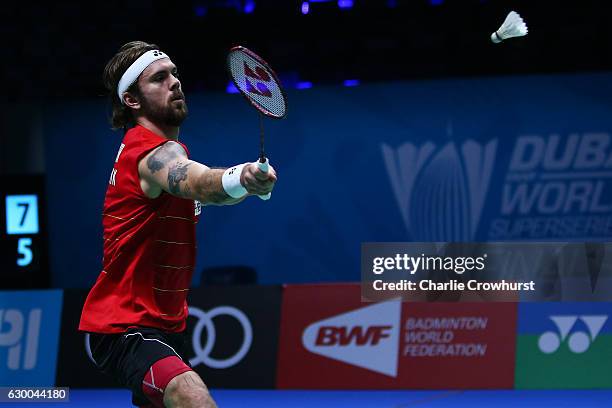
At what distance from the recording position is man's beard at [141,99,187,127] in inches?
128

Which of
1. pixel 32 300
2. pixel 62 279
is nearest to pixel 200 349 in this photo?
pixel 32 300

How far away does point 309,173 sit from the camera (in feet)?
33.6

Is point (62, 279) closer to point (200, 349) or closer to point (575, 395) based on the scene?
point (200, 349)

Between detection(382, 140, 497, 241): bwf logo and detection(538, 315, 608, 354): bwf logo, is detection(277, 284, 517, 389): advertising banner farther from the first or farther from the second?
detection(382, 140, 497, 241): bwf logo

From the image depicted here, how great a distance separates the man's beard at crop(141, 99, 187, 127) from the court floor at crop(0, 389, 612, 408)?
366 centimetres

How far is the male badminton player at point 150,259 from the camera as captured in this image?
2.92m

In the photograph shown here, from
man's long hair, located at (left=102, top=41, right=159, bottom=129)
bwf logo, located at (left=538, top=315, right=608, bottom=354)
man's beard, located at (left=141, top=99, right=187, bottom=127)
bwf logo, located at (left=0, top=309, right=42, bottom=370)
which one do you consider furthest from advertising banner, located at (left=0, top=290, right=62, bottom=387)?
man's beard, located at (left=141, top=99, right=187, bottom=127)

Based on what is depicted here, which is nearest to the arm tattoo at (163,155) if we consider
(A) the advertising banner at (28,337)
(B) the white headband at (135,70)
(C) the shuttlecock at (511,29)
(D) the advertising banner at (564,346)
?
(B) the white headband at (135,70)

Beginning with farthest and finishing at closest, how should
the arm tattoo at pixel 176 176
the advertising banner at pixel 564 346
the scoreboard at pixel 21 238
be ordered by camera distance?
the scoreboard at pixel 21 238
the advertising banner at pixel 564 346
the arm tattoo at pixel 176 176

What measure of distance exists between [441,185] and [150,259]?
7150mm

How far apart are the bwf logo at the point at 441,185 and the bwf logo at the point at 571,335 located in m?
2.89

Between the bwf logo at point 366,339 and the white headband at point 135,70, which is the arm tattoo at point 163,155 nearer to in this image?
the white headband at point 135,70

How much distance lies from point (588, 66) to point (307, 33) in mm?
3007

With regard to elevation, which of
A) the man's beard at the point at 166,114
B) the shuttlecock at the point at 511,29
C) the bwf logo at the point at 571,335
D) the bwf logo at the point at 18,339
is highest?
the shuttlecock at the point at 511,29
